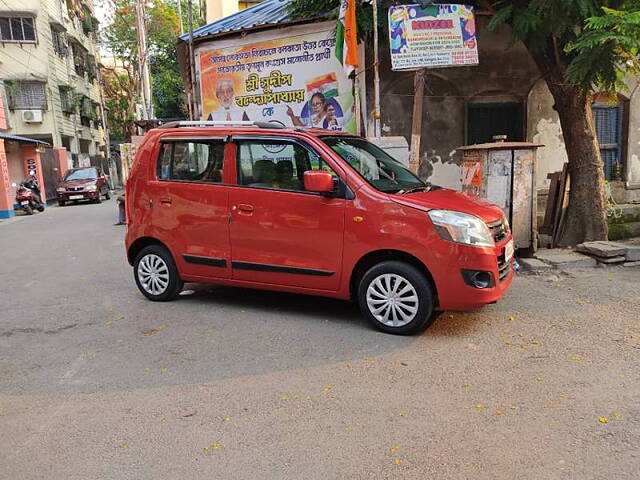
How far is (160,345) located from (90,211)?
54.2 feet

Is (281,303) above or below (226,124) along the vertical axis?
below

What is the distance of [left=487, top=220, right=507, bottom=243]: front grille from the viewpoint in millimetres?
4797

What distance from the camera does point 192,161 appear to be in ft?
19.1

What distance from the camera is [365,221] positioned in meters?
4.86

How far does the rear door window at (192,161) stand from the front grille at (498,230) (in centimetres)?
275

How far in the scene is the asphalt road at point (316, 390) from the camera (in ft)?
9.64

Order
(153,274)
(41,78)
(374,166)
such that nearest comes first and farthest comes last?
(374,166) < (153,274) < (41,78)

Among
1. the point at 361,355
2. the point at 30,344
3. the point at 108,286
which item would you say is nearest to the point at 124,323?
the point at 30,344

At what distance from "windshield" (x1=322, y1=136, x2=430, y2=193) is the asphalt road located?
1.36 m

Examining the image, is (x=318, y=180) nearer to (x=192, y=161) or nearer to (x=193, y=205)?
(x=193, y=205)

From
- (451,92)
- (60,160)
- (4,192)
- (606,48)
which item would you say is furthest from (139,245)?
(60,160)

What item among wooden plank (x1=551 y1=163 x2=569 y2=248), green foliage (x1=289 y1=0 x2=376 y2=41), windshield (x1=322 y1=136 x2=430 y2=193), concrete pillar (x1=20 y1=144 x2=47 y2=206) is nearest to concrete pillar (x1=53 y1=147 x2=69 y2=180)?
Result: concrete pillar (x1=20 y1=144 x2=47 y2=206)

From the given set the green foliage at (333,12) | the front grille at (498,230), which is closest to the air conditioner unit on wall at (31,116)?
the green foliage at (333,12)

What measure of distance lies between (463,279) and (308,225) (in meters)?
1.51
